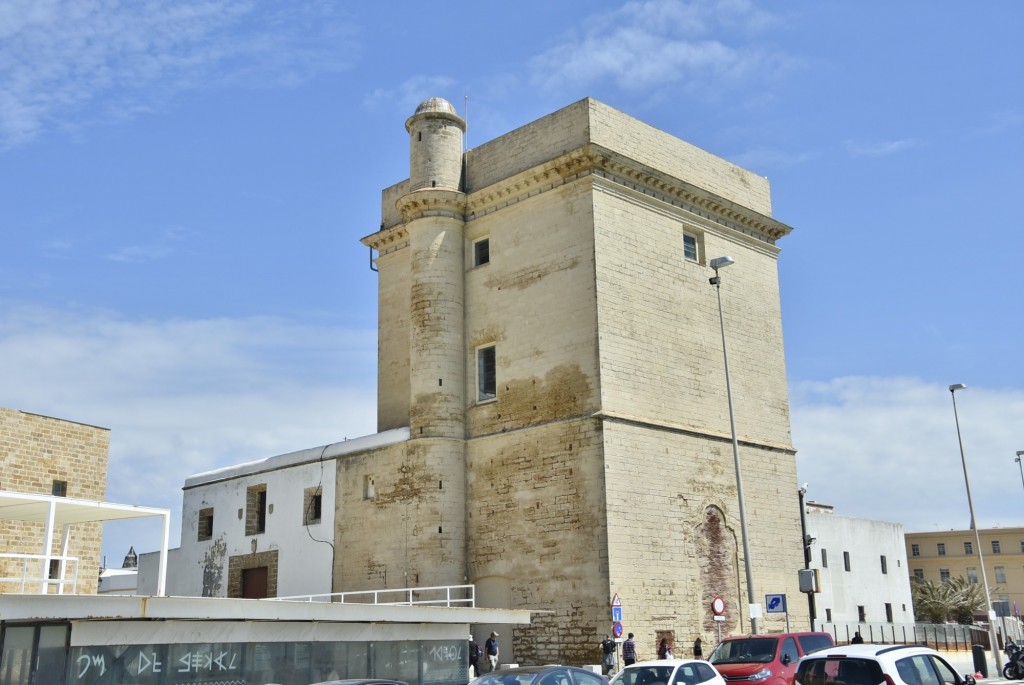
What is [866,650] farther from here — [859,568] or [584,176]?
[859,568]

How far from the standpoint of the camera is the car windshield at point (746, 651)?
724 inches

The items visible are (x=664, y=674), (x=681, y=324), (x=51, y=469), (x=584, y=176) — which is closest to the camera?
(x=664, y=674)

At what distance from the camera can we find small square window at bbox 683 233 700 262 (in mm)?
30952

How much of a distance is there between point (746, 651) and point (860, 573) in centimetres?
3577

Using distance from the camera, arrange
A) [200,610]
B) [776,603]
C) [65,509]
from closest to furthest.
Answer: [200,610], [65,509], [776,603]

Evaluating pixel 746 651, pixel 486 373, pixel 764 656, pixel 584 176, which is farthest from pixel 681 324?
pixel 764 656

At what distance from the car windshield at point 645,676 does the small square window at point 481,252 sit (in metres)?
17.2

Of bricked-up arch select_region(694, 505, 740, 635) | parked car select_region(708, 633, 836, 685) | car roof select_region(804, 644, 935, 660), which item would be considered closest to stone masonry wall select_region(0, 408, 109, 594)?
bricked-up arch select_region(694, 505, 740, 635)

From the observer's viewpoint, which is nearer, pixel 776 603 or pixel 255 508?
pixel 776 603

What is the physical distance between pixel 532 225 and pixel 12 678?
1858 cm

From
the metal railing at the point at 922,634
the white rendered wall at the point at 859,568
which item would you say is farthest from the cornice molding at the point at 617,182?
the white rendered wall at the point at 859,568

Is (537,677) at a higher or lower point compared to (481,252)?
lower

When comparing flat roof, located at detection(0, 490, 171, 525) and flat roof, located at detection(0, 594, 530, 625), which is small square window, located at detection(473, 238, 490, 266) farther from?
flat roof, located at detection(0, 490, 171, 525)

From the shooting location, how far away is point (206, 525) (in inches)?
1427
